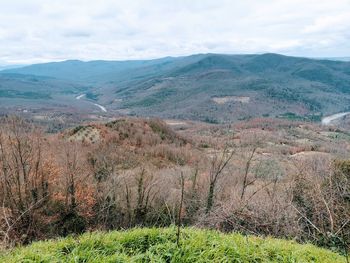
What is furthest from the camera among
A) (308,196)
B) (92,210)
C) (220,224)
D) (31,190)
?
(92,210)

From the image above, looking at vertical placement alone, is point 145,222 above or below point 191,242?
below

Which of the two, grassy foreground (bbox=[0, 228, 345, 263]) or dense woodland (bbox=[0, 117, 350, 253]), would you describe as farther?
dense woodland (bbox=[0, 117, 350, 253])

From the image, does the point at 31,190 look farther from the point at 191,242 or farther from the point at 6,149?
the point at 191,242

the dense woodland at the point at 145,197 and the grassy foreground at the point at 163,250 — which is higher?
the grassy foreground at the point at 163,250

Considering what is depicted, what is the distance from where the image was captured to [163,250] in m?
6.33

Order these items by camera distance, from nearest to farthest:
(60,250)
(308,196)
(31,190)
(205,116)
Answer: (60,250) → (308,196) → (31,190) → (205,116)

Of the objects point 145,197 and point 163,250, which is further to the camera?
point 145,197

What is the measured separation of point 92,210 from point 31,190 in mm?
4036

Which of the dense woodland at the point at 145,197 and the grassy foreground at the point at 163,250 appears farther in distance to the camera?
the dense woodland at the point at 145,197

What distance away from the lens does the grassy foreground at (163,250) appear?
5941 mm

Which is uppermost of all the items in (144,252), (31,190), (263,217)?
(144,252)

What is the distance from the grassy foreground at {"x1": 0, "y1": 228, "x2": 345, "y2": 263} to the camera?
5941 millimetres

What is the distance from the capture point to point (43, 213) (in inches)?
725

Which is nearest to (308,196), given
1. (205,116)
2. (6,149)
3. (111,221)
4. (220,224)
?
(220,224)
